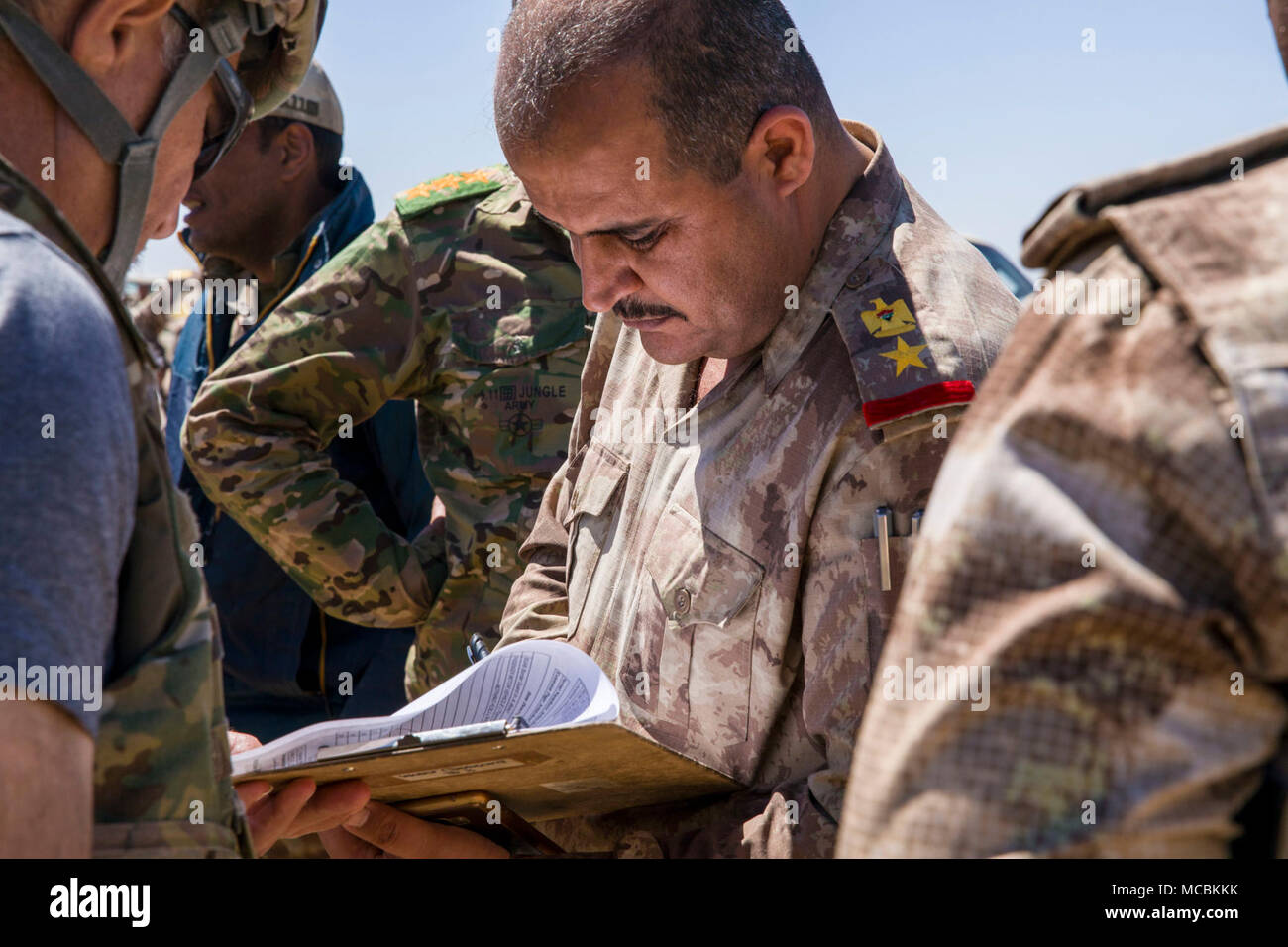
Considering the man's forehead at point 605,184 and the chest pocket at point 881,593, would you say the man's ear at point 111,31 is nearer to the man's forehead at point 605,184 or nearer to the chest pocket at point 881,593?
the man's forehead at point 605,184

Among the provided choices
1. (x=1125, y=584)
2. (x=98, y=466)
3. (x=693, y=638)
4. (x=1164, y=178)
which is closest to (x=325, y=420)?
(x=693, y=638)

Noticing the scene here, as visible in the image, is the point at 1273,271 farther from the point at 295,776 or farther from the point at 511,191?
the point at 511,191

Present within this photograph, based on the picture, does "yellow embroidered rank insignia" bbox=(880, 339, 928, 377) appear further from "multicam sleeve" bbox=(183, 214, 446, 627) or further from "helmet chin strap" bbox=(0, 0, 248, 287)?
"multicam sleeve" bbox=(183, 214, 446, 627)

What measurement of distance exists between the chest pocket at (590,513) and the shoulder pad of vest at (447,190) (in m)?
1.58

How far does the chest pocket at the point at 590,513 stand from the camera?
2.73 meters

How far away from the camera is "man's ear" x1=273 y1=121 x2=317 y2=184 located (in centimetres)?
488

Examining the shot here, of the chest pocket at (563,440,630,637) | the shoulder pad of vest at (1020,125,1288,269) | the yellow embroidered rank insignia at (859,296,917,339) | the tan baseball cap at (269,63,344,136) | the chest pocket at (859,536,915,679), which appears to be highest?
the tan baseball cap at (269,63,344,136)

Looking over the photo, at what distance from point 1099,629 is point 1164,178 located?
434 mm

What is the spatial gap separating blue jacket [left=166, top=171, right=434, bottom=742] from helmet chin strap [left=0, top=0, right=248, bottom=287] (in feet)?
8.85

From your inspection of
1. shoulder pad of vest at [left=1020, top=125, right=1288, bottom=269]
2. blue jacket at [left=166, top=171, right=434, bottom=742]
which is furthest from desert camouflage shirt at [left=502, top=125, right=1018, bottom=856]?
blue jacket at [left=166, top=171, right=434, bottom=742]

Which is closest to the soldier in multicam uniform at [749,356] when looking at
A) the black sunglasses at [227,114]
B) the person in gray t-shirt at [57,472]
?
the black sunglasses at [227,114]

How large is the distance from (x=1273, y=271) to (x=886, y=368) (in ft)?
3.68

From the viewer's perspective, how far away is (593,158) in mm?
2346

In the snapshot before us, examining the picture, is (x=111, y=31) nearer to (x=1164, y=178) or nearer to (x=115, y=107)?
(x=115, y=107)
